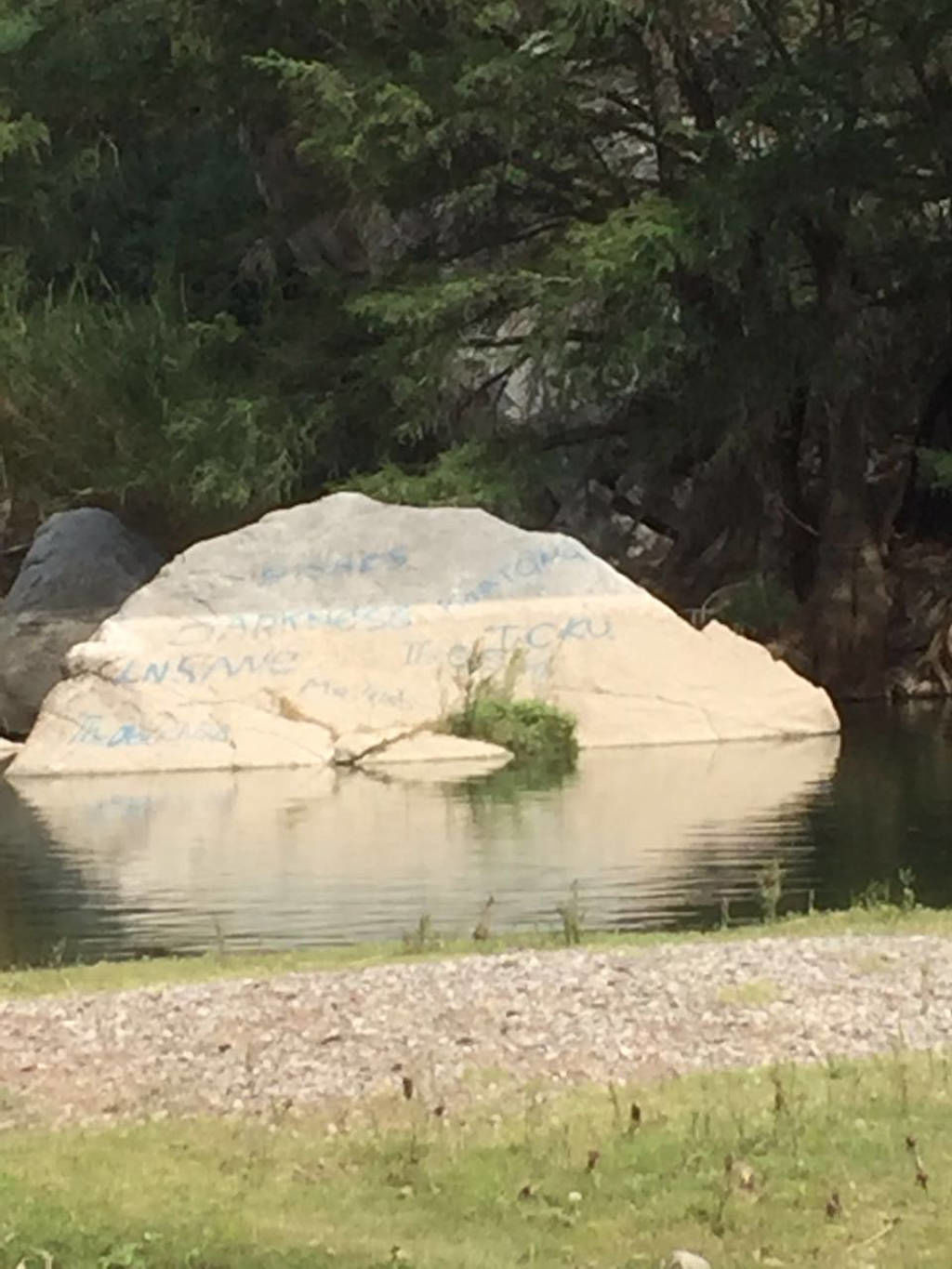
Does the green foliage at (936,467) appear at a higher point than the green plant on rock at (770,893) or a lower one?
higher

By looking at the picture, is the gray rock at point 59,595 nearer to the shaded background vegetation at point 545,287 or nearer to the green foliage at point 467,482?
the shaded background vegetation at point 545,287

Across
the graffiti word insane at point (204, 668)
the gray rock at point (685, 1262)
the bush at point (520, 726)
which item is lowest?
the bush at point (520, 726)

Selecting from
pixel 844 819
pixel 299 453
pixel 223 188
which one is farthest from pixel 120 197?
pixel 844 819

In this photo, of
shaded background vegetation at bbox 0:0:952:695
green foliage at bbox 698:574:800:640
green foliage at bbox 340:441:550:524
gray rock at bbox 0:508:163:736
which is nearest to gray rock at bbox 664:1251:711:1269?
gray rock at bbox 0:508:163:736

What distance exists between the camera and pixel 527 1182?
5.60 metres

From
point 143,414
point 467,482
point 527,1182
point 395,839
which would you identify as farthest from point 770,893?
point 143,414

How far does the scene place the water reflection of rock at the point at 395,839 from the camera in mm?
11641

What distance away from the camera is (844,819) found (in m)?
15.4

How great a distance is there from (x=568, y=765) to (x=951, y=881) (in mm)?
7494

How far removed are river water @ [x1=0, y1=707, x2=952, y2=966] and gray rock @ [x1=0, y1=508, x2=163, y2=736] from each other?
5.50 m

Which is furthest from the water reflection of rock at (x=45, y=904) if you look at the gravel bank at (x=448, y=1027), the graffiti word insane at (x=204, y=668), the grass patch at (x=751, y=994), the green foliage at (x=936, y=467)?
the green foliage at (x=936, y=467)

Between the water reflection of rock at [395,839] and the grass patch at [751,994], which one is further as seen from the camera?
the water reflection of rock at [395,839]

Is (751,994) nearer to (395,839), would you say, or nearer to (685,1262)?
(685,1262)

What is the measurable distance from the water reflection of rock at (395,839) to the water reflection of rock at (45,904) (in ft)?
0.47
